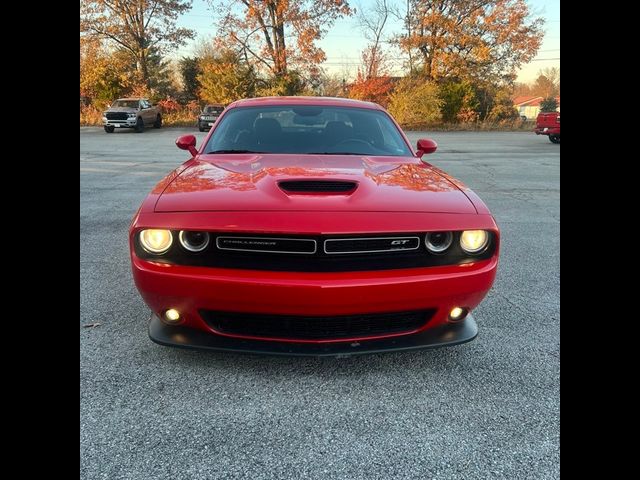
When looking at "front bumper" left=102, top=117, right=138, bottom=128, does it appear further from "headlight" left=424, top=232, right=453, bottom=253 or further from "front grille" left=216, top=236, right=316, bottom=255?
"headlight" left=424, top=232, right=453, bottom=253

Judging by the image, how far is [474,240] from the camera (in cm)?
205

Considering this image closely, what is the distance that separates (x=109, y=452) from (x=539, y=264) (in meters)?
3.63

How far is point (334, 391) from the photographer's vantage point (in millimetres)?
2037

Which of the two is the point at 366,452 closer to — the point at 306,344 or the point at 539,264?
the point at 306,344

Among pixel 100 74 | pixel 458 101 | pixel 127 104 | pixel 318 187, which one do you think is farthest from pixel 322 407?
pixel 100 74

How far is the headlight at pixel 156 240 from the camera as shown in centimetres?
195

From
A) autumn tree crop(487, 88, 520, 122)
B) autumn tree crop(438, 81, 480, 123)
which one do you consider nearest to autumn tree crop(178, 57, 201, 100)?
autumn tree crop(438, 81, 480, 123)

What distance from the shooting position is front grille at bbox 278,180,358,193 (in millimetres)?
2121

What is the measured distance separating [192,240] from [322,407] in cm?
93

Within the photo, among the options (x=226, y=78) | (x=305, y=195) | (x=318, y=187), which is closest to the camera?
(x=305, y=195)

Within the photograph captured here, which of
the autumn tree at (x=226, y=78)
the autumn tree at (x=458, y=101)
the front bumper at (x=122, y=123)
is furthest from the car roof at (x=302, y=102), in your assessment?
the autumn tree at (x=458, y=101)

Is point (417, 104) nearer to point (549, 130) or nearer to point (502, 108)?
point (502, 108)

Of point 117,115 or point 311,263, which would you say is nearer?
point 311,263

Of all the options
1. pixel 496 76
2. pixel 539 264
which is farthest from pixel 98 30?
pixel 539 264
